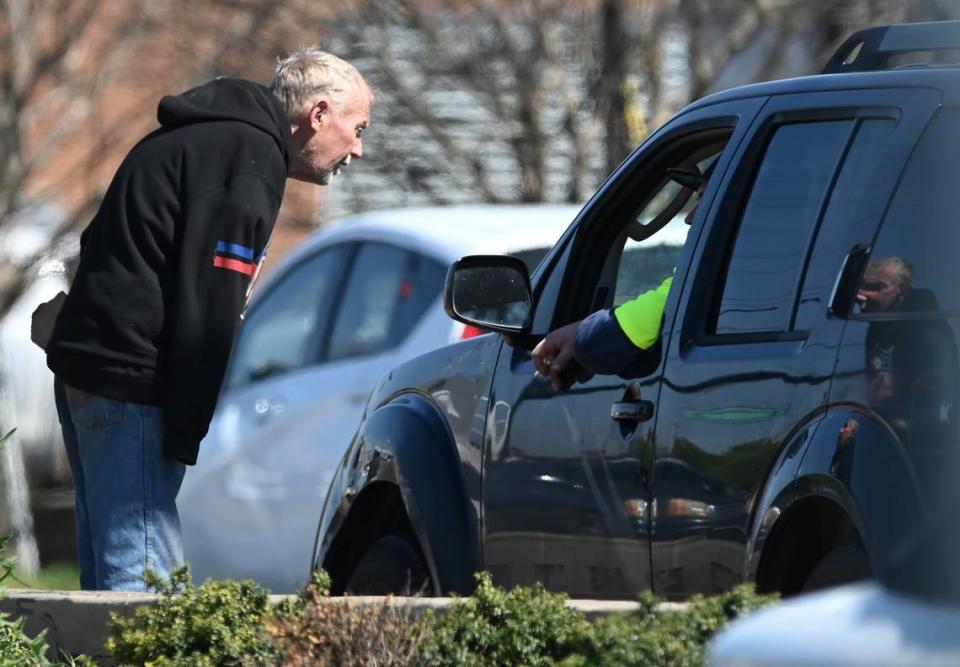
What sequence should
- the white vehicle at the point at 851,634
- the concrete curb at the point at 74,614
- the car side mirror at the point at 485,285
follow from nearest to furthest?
the white vehicle at the point at 851,634 → the concrete curb at the point at 74,614 → the car side mirror at the point at 485,285

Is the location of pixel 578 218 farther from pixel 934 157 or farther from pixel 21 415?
pixel 21 415

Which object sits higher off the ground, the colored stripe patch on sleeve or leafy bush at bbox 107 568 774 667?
the colored stripe patch on sleeve

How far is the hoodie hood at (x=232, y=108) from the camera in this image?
4.93 metres

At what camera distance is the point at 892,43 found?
4.12 meters

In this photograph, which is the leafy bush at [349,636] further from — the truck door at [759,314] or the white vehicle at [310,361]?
the white vehicle at [310,361]

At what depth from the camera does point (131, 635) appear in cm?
404

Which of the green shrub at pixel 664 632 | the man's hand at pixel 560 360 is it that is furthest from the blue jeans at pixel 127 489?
the green shrub at pixel 664 632

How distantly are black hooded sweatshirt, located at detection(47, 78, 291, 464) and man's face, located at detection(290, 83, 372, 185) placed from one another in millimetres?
208

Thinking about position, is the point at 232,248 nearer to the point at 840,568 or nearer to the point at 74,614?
the point at 74,614

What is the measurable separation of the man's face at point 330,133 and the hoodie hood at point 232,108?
116 mm

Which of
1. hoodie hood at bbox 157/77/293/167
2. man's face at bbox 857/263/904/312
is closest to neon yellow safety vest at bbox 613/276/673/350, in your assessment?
man's face at bbox 857/263/904/312

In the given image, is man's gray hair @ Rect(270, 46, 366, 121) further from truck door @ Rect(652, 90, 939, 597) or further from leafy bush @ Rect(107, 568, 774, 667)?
leafy bush @ Rect(107, 568, 774, 667)

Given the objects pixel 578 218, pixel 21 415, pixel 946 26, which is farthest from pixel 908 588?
pixel 21 415

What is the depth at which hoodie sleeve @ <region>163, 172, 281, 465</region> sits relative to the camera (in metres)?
4.80
